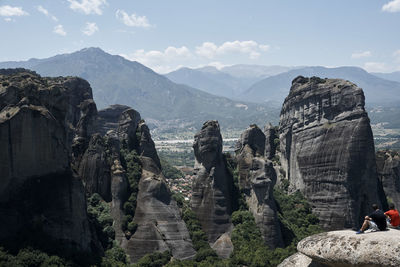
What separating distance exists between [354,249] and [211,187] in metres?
40.3

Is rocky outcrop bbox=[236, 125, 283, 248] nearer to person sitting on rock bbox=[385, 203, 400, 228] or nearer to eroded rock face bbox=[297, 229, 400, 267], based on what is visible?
person sitting on rock bbox=[385, 203, 400, 228]

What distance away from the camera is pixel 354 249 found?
43.3 ft

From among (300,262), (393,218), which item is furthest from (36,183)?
(393,218)

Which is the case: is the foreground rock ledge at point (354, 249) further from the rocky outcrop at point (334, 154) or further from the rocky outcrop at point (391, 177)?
the rocky outcrop at point (391, 177)

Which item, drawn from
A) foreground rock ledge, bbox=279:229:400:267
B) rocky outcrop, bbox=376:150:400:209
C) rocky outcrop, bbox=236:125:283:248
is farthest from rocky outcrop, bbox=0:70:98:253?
rocky outcrop, bbox=376:150:400:209

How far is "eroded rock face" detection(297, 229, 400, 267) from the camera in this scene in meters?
12.7

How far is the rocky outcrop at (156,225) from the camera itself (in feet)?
151

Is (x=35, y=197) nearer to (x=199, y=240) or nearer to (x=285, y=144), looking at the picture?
(x=199, y=240)

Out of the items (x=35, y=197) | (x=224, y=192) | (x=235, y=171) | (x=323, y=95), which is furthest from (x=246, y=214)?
(x=35, y=197)

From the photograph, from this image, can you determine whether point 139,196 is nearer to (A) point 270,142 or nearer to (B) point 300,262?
(A) point 270,142

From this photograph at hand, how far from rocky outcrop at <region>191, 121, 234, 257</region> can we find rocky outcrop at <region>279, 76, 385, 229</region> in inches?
463

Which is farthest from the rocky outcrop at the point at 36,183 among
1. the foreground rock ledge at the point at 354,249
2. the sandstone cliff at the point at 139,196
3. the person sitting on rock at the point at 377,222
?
the person sitting on rock at the point at 377,222

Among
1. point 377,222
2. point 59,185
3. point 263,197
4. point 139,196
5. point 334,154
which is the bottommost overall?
point 139,196

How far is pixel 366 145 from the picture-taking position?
51281 mm
